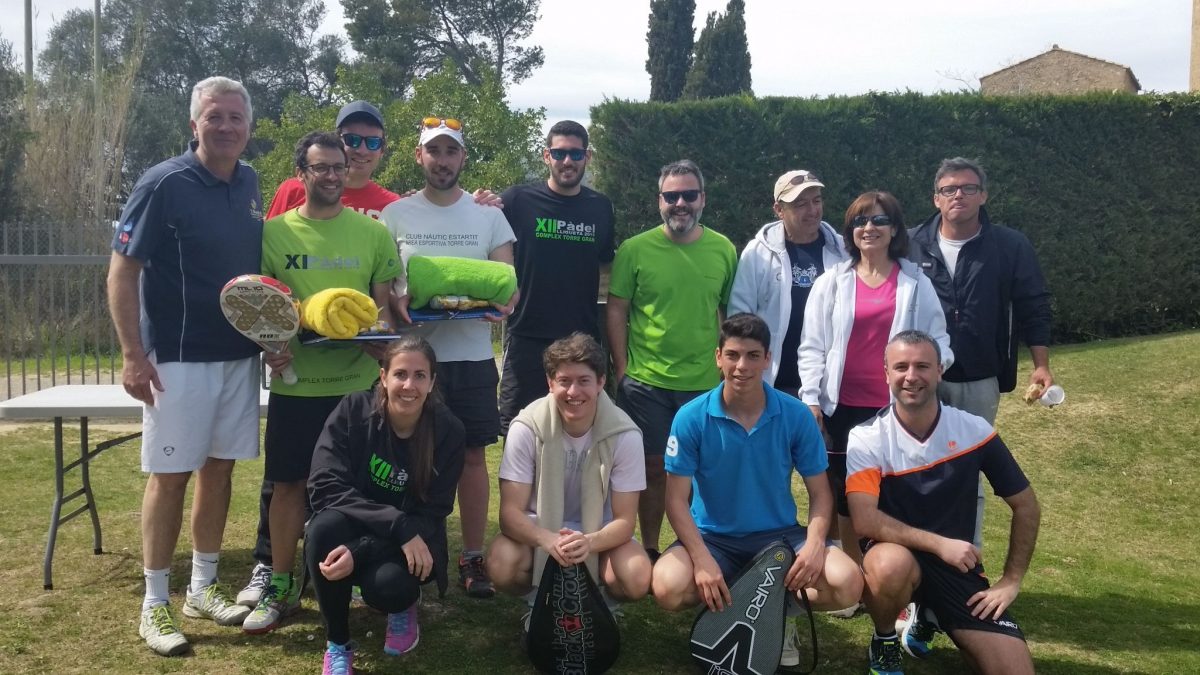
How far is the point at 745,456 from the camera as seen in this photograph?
374cm

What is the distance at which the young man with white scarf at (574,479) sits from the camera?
12.1 feet

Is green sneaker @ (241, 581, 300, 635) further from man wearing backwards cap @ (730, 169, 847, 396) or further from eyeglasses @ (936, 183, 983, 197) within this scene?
eyeglasses @ (936, 183, 983, 197)

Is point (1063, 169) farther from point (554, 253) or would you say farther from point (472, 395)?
point (472, 395)

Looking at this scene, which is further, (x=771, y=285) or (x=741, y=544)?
(x=771, y=285)

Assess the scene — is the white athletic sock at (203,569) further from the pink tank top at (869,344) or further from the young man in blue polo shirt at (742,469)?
the pink tank top at (869,344)

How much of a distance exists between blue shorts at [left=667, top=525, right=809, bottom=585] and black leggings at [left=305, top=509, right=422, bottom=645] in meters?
1.07

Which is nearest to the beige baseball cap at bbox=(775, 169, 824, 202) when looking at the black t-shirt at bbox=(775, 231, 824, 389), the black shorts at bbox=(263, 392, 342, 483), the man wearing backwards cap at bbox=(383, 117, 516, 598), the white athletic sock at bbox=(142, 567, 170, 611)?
the black t-shirt at bbox=(775, 231, 824, 389)

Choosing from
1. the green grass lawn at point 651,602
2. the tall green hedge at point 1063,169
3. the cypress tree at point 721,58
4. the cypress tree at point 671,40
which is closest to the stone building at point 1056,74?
the cypress tree at point 721,58


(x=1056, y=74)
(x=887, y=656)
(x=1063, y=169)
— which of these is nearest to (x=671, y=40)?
(x=1056, y=74)

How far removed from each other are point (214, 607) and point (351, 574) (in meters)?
0.87

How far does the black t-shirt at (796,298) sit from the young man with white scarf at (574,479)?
99 centimetres

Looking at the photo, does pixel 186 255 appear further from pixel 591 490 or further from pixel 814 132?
pixel 814 132

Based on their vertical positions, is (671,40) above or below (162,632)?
above

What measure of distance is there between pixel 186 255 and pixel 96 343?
7599mm
